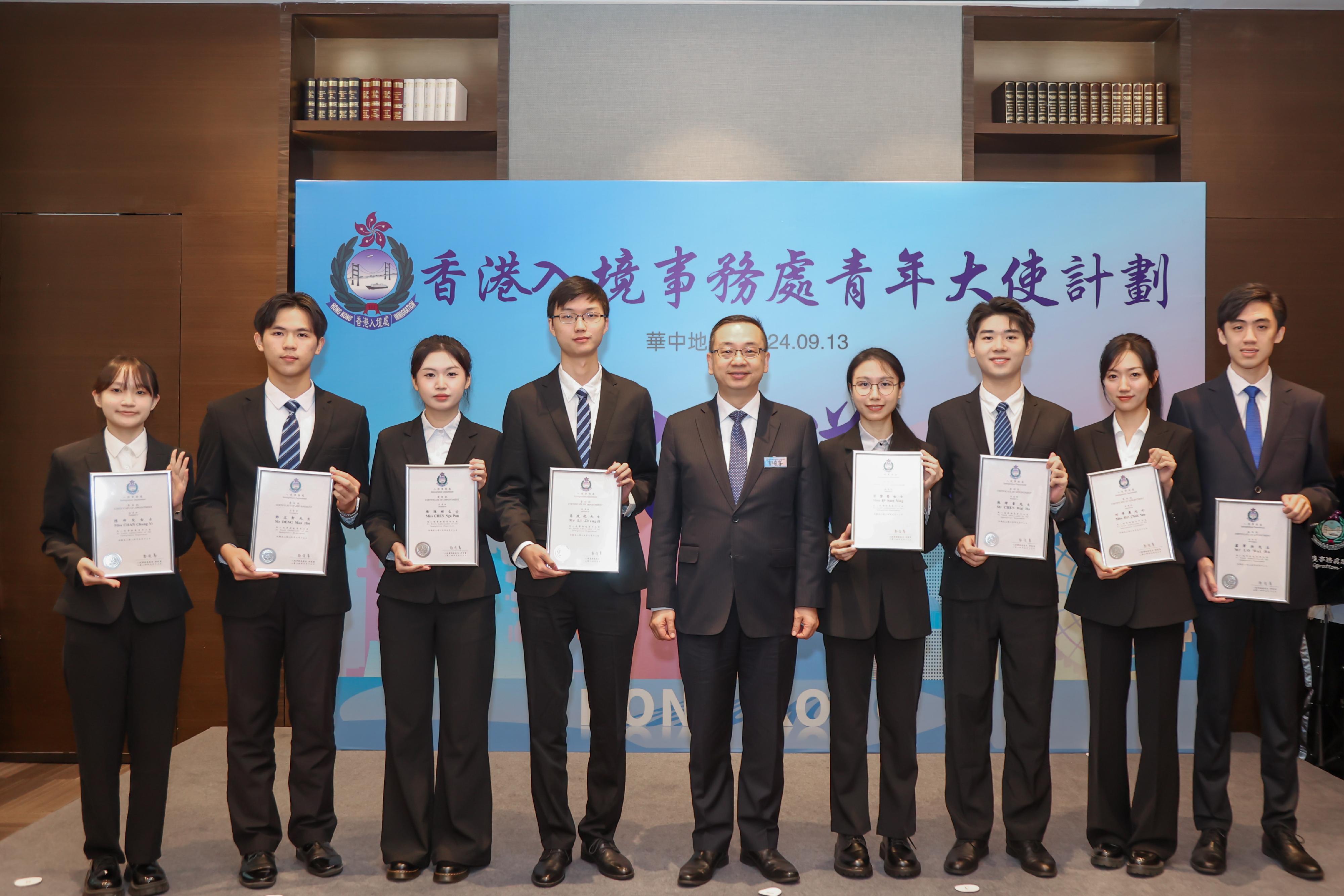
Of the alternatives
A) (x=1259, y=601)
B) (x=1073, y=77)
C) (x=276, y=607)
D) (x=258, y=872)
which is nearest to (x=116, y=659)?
(x=276, y=607)

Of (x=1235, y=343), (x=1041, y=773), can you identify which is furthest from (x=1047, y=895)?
(x=1235, y=343)

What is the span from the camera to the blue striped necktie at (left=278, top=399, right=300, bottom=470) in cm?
284

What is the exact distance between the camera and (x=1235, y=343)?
298cm

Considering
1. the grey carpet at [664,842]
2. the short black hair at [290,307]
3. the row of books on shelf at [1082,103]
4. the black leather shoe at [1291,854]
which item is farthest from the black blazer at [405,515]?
the row of books on shelf at [1082,103]

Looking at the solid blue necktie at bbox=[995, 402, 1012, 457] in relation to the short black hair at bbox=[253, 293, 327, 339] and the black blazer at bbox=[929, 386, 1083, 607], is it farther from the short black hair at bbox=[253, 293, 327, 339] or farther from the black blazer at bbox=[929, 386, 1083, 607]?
the short black hair at bbox=[253, 293, 327, 339]

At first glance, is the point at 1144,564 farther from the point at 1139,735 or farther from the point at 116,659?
the point at 116,659

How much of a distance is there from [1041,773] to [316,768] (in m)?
2.32

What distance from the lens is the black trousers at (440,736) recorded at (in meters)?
2.80

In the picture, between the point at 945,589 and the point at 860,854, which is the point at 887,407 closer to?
the point at 945,589

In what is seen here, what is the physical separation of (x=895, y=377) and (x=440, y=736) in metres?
1.83

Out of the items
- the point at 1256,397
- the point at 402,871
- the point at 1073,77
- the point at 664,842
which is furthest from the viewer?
the point at 1073,77

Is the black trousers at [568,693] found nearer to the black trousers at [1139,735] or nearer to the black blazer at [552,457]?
the black blazer at [552,457]

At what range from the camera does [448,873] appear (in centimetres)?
276

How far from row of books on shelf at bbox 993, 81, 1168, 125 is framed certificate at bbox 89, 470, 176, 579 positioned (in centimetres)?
429
